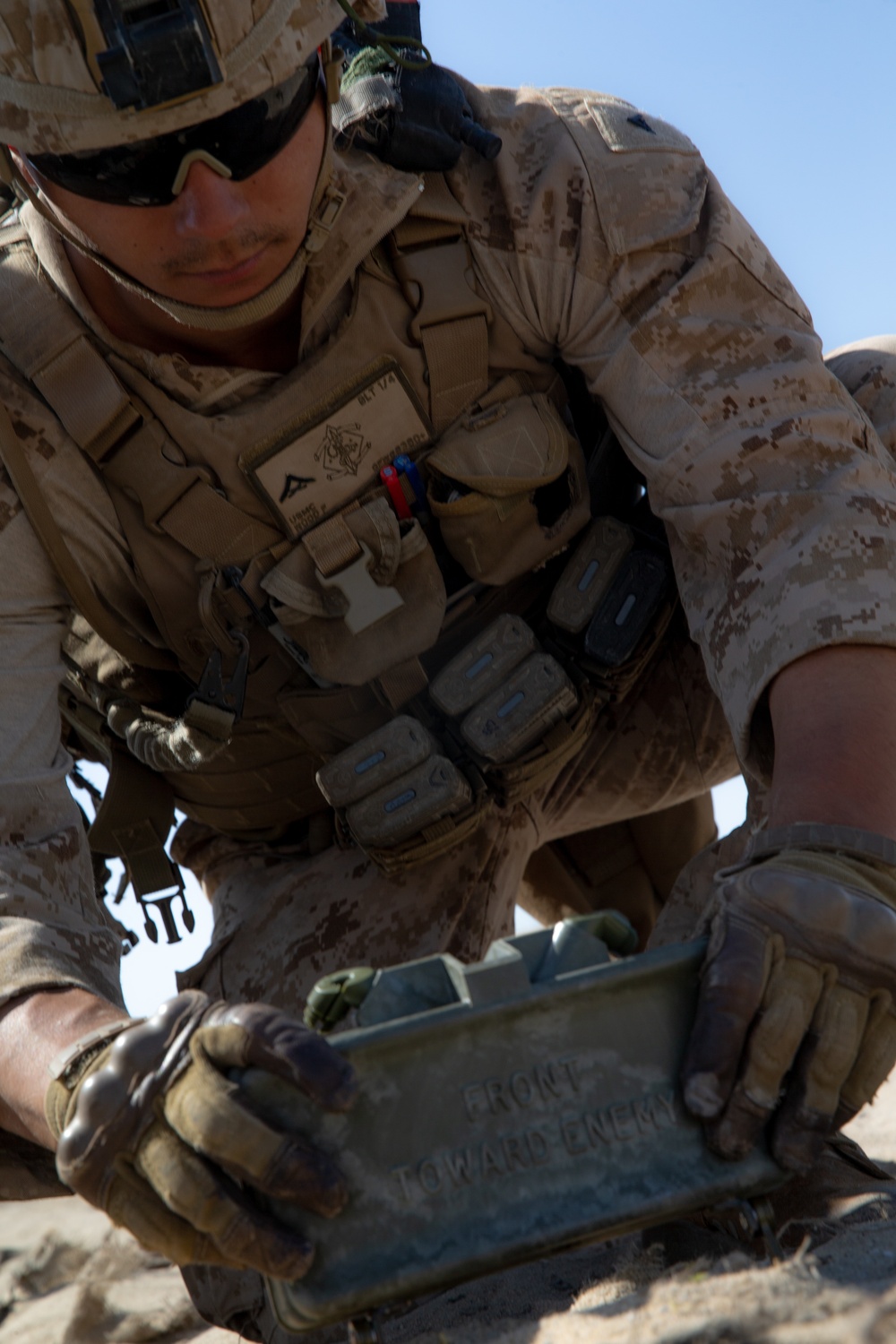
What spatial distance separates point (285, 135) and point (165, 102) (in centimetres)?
25

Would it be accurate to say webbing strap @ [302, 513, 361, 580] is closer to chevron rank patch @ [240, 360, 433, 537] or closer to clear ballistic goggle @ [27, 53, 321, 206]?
chevron rank patch @ [240, 360, 433, 537]

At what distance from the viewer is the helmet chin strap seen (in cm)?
252

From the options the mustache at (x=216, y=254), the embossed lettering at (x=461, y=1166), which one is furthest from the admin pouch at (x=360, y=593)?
the embossed lettering at (x=461, y=1166)

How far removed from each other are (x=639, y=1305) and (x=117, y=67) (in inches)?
77.6

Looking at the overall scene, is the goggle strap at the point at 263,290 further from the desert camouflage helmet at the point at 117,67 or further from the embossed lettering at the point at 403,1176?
the embossed lettering at the point at 403,1176

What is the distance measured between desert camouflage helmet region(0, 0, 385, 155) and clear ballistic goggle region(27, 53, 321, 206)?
0.10 ft

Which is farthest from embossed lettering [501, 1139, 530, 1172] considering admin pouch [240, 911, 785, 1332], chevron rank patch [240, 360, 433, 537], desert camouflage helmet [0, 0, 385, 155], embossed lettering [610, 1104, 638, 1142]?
desert camouflage helmet [0, 0, 385, 155]

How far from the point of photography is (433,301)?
2695 mm

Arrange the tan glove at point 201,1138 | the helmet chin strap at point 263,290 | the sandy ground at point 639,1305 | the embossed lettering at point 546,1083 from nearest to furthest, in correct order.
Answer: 1. the sandy ground at point 639,1305
2. the tan glove at point 201,1138
3. the embossed lettering at point 546,1083
4. the helmet chin strap at point 263,290

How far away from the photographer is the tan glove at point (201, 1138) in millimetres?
1640

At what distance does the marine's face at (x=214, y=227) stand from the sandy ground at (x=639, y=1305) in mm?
1726

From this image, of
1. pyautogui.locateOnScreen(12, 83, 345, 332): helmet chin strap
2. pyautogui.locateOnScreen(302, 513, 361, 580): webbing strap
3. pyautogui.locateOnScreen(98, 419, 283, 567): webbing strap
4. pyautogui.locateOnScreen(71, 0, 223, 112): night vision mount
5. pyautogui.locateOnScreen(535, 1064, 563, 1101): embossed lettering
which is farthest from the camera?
pyautogui.locateOnScreen(302, 513, 361, 580): webbing strap

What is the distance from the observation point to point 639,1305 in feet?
5.42

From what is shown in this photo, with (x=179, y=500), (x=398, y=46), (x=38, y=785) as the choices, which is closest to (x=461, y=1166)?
(x=38, y=785)
